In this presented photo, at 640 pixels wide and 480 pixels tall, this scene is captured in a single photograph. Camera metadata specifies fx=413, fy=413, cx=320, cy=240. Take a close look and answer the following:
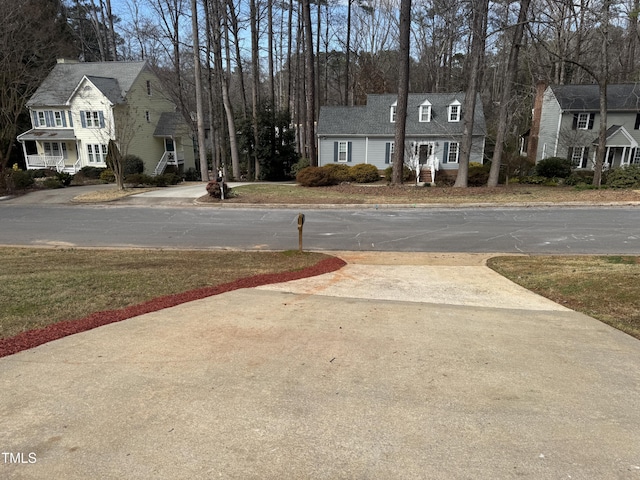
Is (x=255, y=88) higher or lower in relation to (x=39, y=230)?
higher

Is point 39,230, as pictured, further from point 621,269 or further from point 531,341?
point 621,269

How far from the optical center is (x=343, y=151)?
3406cm

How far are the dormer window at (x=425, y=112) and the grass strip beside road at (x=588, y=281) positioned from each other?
25.1 metres

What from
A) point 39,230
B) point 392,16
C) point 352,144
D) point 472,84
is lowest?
point 39,230

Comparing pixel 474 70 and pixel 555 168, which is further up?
pixel 474 70

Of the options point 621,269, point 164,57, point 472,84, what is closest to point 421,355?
point 621,269

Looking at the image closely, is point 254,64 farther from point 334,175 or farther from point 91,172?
point 91,172

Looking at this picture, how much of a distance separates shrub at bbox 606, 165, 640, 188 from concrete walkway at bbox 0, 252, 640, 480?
20.7 metres

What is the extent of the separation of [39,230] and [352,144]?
942 inches

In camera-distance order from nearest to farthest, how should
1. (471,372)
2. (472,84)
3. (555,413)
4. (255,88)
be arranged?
(555,413), (471,372), (472,84), (255,88)

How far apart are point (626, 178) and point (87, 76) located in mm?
39588

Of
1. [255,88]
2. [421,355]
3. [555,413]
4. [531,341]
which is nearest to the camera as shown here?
[555,413]

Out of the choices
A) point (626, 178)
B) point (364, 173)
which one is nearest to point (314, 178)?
point (364, 173)

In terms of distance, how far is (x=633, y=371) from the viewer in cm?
423
